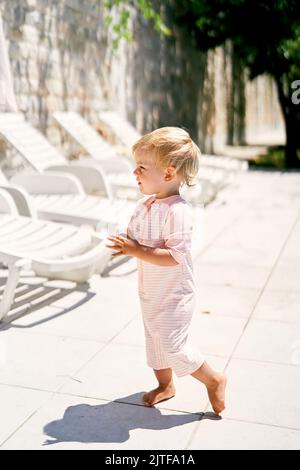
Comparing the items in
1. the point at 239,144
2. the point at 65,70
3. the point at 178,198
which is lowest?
the point at 239,144

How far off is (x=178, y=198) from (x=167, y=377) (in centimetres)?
78

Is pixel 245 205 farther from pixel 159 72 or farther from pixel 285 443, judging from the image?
pixel 285 443

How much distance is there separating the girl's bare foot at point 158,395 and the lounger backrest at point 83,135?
15.8 ft

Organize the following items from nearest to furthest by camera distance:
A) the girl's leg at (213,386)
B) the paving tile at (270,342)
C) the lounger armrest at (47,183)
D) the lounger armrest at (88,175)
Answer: the girl's leg at (213,386)
the paving tile at (270,342)
the lounger armrest at (47,183)
the lounger armrest at (88,175)

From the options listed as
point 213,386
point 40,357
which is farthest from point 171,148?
point 40,357

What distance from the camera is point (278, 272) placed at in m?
4.93

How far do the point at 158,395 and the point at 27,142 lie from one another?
3850 mm

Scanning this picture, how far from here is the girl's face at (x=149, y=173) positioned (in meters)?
2.45

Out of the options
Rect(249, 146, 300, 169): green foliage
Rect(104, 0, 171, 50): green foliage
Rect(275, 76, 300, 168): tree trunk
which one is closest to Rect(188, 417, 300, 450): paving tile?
Rect(104, 0, 171, 50): green foliage

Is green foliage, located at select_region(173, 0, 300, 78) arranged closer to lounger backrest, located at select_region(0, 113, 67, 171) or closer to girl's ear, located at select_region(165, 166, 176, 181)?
lounger backrest, located at select_region(0, 113, 67, 171)

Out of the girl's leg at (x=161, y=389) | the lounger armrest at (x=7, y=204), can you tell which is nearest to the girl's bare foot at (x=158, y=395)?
the girl's leg at (x=161, y=389)

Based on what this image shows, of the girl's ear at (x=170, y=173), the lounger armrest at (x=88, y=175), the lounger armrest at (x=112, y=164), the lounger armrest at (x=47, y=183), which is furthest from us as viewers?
the lounger armrest at (x=112, y=164)

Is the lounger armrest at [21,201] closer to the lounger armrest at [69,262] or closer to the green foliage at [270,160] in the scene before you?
the lounger armrest at [69,262]

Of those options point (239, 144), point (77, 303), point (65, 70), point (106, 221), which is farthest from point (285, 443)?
point (239, 144)
